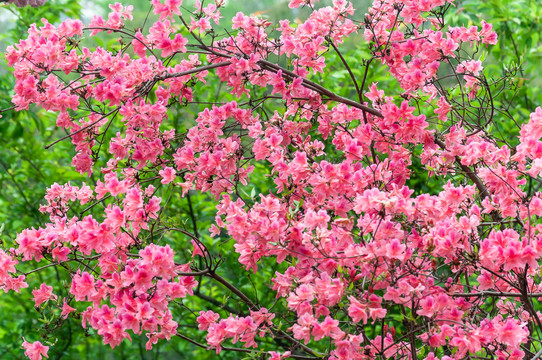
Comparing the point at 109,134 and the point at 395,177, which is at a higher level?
the point at 109,134

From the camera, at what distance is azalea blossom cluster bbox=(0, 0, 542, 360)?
50.1 inches

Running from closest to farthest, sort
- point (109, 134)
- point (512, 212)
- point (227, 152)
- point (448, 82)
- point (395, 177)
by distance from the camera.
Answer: point (512, 212) → point (227, 152) → point (395, 177) → point (109, 134) → point (448, 82)

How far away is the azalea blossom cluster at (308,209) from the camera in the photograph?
1272 millimetres

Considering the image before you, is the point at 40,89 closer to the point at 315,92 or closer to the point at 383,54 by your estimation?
the point at 315,92

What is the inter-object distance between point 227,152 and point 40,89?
0.50 m

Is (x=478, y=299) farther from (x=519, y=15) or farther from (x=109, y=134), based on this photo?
(x=519, y=15)

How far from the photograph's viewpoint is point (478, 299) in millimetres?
1452

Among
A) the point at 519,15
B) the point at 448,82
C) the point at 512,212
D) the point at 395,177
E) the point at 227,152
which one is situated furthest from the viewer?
the point at 448,82

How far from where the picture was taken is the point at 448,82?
3768 millimetres

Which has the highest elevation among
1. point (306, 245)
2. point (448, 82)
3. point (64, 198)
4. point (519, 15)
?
point (448, 82)

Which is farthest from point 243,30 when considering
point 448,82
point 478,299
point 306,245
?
point 448,82

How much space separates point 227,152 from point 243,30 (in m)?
0.37

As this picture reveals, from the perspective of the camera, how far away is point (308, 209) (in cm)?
130

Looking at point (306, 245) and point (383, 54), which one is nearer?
point (306, 245)
